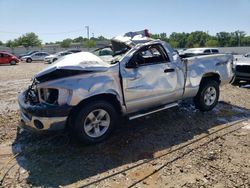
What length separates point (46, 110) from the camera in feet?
13.6

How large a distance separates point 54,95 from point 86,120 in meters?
0.67

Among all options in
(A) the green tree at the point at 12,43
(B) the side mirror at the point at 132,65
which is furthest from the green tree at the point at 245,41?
(B) the side mirror at the point at 132,65

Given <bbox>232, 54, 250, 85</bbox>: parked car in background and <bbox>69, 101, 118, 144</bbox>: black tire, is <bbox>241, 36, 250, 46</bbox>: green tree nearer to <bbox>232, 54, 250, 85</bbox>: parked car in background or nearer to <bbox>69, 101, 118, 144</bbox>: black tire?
<bbox>232, 54, 250, 85</bbox>: parked car in background

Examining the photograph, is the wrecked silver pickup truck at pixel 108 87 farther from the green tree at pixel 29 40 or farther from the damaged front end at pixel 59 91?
the green tree at pixel 29 40

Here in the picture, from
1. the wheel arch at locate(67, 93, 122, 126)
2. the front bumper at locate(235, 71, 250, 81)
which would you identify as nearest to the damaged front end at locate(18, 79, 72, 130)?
the wheel arch at locate(67, 93, 122, 126)

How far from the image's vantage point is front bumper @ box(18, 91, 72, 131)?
4145 mm

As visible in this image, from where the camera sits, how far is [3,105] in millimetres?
7688

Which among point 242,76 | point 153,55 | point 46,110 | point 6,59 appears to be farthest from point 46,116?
point 6,59

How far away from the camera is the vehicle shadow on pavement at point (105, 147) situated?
3.78 m

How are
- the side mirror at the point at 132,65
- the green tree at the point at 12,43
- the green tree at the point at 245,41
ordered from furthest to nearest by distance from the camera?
the green tree at the point at 12,43
the green tree at the point at 245,41
the side mirror at the point at 132,65

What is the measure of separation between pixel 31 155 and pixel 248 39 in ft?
289

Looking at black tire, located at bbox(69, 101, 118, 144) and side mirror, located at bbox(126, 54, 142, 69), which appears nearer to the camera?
black tire, located at bbox(69, 101, 118, 144)

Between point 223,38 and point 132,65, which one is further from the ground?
point 223,38

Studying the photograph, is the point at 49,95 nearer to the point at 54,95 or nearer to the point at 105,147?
the point at 54,95
